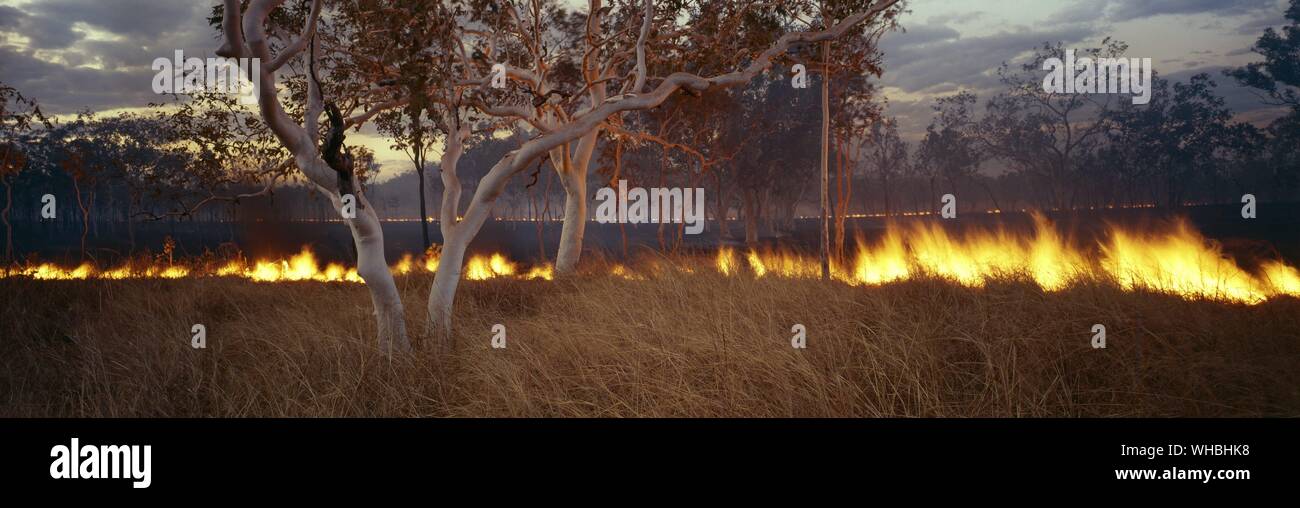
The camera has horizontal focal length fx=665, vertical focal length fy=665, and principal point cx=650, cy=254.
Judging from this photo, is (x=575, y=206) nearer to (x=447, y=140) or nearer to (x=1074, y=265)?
(x=447, y=140)

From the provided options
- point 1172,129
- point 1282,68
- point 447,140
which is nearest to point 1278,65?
point 1282,68

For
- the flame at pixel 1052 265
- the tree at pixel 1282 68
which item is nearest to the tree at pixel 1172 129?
the tree at pixel 1282 68

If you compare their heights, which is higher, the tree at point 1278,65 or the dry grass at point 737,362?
the tree at point 1278,65

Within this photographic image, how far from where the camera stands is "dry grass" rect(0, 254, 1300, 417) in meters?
4.63

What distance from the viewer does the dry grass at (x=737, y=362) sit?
4.63 metres

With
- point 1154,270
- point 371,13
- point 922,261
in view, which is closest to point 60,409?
point 371,13

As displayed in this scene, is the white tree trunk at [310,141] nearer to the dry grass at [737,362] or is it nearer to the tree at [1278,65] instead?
the dry grass at [737,362]

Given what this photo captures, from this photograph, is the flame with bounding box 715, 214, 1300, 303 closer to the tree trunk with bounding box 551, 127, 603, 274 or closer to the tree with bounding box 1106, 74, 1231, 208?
the tree trunk with bounding box 551, 127, 603, 274

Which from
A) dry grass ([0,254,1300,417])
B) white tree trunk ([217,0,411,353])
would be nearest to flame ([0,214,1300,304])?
dry grass ([0,254,1300,417])

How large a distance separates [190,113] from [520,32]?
748 cm

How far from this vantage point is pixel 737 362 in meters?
5.09

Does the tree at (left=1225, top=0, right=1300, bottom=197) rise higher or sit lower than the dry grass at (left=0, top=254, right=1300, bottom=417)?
higher
